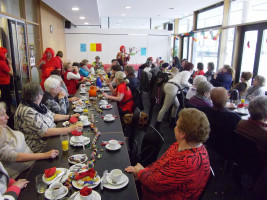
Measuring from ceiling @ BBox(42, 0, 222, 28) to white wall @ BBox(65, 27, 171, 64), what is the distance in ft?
1.58

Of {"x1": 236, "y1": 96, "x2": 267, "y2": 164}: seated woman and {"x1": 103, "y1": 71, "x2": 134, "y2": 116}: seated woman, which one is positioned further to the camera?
{"x1": 103, "y1": 71, "x2": 134, "y2": 116}: seated woman

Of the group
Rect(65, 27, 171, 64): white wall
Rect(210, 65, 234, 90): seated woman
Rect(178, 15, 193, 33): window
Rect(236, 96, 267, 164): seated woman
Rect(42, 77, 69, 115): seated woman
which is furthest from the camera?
Rect(65, 27, 171, 64): white wall

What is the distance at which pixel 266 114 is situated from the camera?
212 centimetres

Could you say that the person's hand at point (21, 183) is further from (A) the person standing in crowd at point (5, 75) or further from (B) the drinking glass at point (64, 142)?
(A) the person standing in crowd at point (5, 75)

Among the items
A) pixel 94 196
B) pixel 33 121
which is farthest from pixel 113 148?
pixel 33 121

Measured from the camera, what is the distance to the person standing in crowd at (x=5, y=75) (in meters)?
4.39

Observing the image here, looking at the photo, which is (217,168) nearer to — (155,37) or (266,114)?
(266,114)

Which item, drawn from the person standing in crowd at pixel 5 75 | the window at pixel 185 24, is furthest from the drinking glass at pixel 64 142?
the window at pixel 185 24

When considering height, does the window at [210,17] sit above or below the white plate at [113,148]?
above

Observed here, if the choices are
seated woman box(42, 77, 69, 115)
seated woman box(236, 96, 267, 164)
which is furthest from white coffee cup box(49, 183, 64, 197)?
seated woman box(236, 96, 267, 164)

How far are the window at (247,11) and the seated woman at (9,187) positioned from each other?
6.10 m

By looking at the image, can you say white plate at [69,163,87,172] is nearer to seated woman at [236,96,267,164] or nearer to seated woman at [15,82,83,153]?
seated woman at [15,82,83,153]

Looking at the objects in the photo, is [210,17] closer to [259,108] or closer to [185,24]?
[185,24]

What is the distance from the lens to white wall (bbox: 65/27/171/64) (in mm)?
10766
